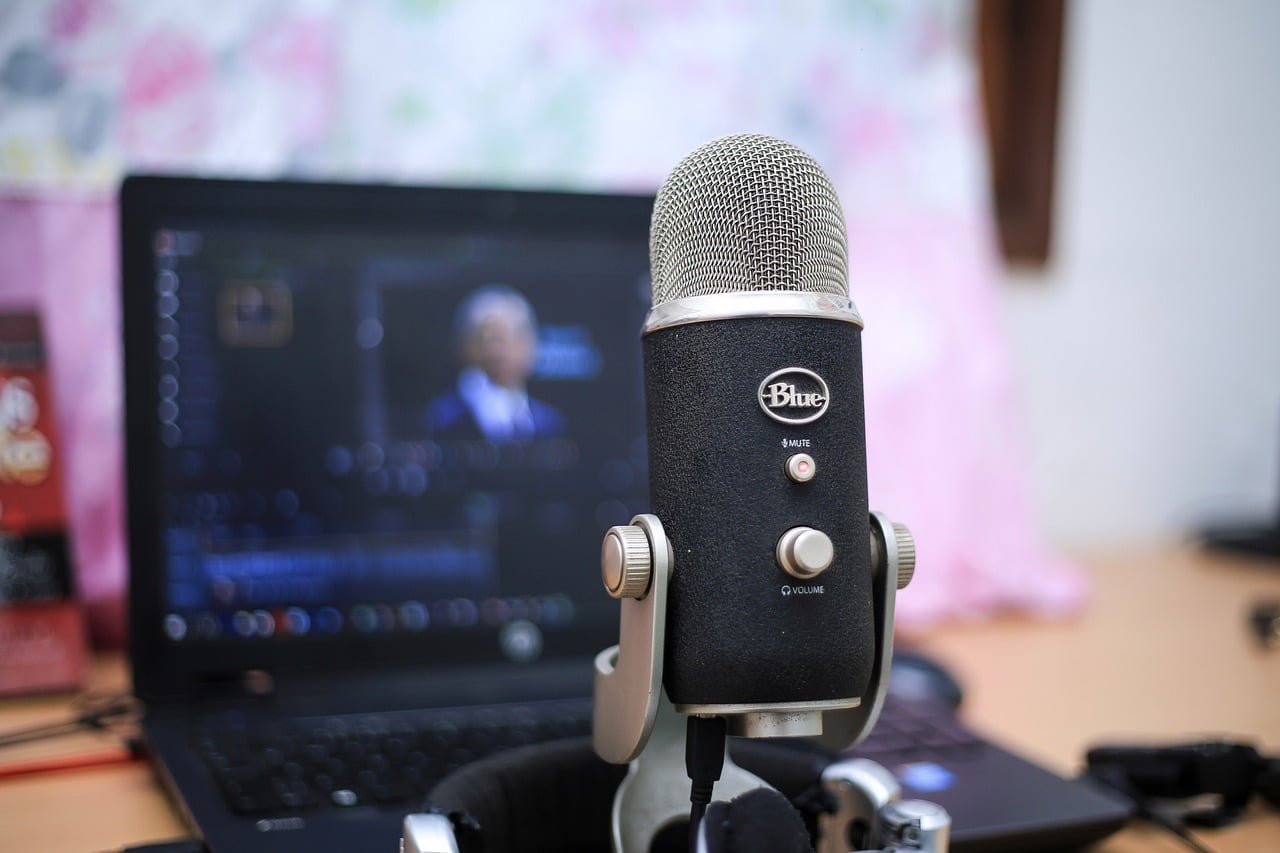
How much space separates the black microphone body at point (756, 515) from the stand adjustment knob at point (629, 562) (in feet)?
0.04

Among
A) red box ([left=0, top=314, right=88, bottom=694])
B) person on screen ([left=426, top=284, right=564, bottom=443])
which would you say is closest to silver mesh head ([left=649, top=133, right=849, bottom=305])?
person on screen ([left=426, top=284, right=564, bottom=443])

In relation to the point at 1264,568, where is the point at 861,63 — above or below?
above

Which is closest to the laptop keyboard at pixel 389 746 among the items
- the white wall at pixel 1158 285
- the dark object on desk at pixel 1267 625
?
the dark object on desk at pixel 1267 625

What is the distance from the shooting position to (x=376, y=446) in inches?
30.3

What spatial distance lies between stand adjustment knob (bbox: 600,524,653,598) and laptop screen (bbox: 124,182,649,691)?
41 centimetres

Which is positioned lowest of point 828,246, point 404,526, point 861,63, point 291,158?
point 404,526

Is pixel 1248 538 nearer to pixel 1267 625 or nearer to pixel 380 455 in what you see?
pixel 1267 625

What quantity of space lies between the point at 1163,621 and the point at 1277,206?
2.21 ft

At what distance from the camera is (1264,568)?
1.29 meters

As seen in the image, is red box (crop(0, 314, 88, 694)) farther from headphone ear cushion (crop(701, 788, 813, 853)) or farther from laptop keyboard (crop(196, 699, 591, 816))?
headphone ear cushion (crop(701, 788, 813, 853))

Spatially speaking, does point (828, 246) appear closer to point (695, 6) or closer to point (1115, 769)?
point (1115, 769)

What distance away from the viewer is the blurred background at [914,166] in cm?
87

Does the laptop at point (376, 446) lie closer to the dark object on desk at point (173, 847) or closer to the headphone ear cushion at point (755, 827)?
the dark object on desk at point (173, 847)

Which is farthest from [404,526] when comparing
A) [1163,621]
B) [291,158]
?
[1163,621]
